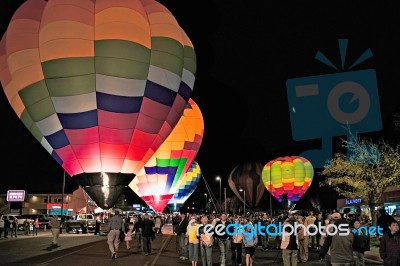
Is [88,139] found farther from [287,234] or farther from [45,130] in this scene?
[287,234]

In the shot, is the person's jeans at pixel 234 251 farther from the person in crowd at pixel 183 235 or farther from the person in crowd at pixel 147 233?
the person in crowd at pixel 147 233

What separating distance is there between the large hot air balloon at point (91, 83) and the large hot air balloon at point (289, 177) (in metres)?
33.2

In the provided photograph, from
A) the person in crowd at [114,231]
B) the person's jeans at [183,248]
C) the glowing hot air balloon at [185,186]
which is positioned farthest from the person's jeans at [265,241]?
the glowing hot air balloon at [185,186]

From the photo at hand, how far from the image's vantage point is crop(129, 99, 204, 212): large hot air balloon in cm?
3384

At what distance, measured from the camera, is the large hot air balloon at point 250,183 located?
63438 mm

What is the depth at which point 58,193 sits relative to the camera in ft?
317

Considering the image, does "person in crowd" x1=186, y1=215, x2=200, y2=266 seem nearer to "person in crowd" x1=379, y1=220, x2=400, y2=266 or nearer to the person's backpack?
the person's backpack

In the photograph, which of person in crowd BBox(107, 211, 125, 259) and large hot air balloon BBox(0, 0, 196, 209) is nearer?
person in crowd BBox(107, 211, 125, 259)

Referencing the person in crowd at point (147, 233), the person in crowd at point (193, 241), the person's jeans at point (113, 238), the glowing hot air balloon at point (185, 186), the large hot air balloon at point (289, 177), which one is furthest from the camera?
the large hot air balloon at point (289, 177)

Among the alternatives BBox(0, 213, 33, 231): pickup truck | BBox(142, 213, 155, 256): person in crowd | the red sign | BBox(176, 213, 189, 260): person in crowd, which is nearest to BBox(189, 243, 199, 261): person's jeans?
BBox(176, 213, 189, 260): person in crowd

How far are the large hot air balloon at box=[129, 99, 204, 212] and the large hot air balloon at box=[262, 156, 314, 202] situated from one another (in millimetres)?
19722

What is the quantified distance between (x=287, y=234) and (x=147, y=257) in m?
7.98

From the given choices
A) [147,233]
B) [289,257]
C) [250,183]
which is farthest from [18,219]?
[289,257]

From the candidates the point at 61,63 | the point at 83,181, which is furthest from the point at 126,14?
the point at 83,181
